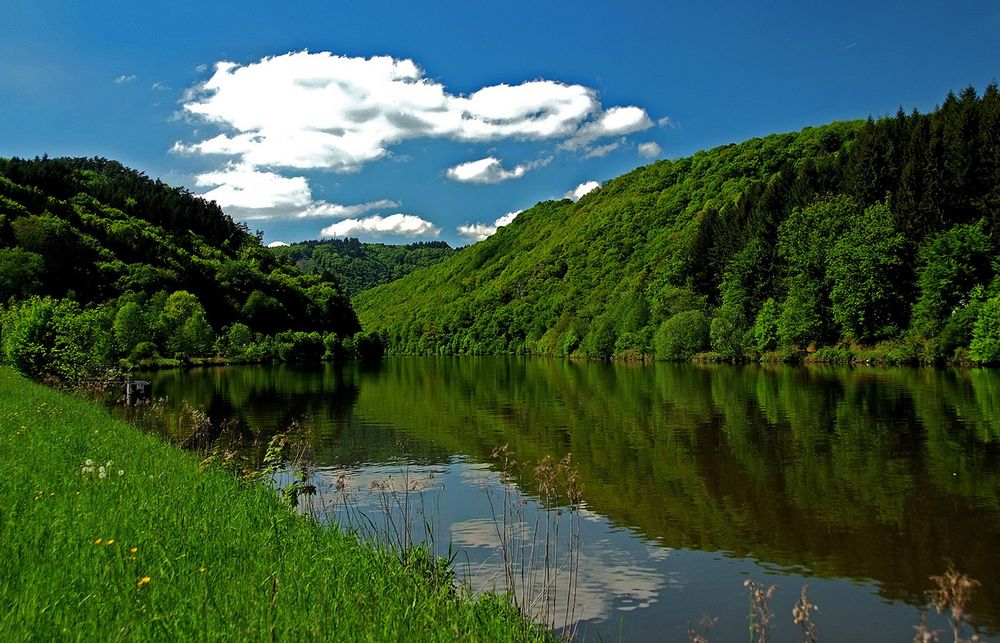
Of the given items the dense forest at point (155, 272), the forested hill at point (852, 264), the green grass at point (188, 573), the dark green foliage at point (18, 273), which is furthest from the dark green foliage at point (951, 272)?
the dark green foliage at point (18, 273)

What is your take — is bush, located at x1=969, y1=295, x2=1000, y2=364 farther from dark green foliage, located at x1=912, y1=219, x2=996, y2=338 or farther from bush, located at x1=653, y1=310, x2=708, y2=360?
bush, located at x1=653, y1=310, x2=708, y2=360

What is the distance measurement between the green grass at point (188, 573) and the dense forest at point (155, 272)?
6592cm

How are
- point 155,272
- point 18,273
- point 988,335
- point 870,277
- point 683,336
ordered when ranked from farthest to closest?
point 155,272
point 18,273
point 683,336
point 870,277
point 988,335

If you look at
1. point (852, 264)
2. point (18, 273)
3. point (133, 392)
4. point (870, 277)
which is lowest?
point (133, 392)

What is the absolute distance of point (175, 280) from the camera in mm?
134125

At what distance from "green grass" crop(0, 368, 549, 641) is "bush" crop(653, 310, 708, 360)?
285 ft

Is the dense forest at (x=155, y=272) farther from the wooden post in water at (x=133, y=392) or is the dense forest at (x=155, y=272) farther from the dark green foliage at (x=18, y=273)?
the wooden post in water at (x=133, y=392)

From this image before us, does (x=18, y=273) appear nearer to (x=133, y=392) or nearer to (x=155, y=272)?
(x=155, y=272)

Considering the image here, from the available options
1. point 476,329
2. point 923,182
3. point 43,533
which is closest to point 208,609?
point 43,533

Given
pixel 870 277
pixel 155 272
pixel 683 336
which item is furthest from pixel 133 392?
pixel 155 272

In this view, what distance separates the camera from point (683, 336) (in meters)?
94.1

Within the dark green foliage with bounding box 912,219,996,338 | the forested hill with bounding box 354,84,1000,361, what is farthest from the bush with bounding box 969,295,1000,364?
the dark green foliage with bounding box 912,219,996,338

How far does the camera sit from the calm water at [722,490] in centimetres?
1020

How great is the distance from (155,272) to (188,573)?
451 ft
